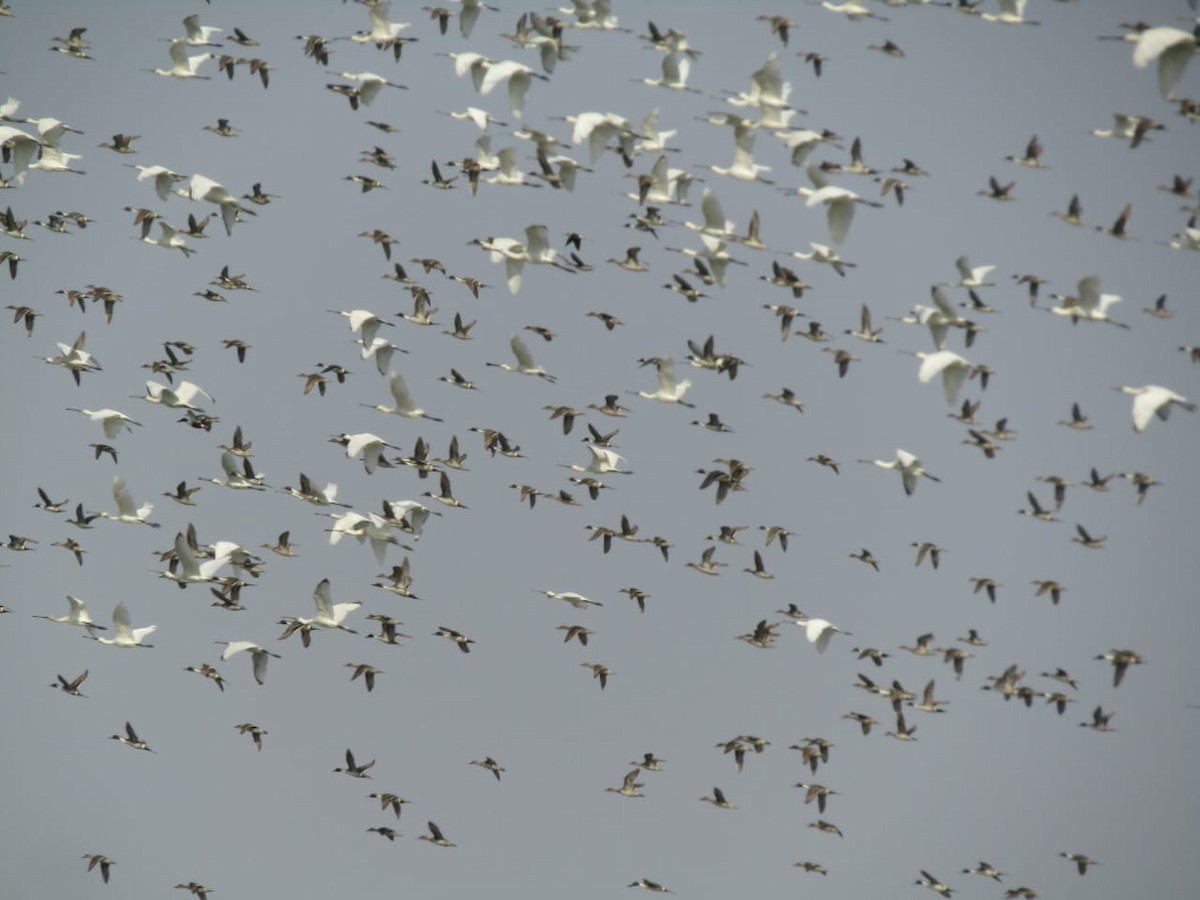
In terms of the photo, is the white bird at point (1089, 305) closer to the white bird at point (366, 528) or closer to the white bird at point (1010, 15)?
the white bird at point (1010, 15)

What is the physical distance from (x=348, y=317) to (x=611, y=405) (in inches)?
294

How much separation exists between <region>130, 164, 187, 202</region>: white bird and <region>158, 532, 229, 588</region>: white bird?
952 cm

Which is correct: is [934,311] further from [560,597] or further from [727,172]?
[560,597]

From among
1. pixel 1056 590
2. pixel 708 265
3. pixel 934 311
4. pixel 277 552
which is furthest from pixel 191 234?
pixel 1056 590

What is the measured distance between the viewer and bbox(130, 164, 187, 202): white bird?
216ft

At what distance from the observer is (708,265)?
2534 inches

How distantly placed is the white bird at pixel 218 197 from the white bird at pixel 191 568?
28.1 feet

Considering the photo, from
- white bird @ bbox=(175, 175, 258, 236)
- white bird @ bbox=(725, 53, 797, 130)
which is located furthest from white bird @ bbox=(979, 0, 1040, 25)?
white bird @ bbox=(175, 175, 258, 236)

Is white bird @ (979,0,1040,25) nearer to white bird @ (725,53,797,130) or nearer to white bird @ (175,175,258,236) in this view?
white bird @ (725,53,797,130)

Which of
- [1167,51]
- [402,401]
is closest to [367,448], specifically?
[402,401]

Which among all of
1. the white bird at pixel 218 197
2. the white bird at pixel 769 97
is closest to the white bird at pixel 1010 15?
the white bird at pixel 769 97

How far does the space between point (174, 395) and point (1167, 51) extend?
28292 mm

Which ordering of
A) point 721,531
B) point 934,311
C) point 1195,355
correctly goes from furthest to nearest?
point 721,531, point 934,311, point 1195,355

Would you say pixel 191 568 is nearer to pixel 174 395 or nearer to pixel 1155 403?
pixel 174 395
